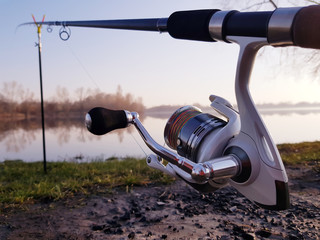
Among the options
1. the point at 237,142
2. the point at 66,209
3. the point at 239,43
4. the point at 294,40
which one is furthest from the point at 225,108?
the point at 66,209

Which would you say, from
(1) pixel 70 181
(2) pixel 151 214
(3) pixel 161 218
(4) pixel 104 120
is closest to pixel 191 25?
(4) pixel 104 120

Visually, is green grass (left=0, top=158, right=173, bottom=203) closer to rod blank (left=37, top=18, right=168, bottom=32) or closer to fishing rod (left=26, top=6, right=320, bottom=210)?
rod blank (left=37, top=18, right=168, bottom=32)

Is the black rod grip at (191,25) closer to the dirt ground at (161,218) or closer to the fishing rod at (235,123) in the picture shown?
the fishing rod at (235,123)

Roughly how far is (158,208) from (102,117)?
97.5 inches

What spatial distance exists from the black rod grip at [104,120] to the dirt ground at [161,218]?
5.90ft

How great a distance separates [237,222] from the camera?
3260 millimetres

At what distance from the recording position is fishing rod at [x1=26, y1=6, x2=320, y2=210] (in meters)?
0.90

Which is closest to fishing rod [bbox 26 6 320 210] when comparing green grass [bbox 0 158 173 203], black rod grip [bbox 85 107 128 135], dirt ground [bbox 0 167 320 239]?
black rod grip [bbox 85 107 128 135]

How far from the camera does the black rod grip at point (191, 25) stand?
4.00ft

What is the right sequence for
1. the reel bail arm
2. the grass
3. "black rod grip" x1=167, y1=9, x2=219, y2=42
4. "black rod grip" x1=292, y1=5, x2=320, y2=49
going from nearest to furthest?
"black rod grip" x1=292, y1=5, x2=320, y2=49 → the reel bail arm → "black rod grip" x1=167, y1=9, x2=219, y2=42 → the grass

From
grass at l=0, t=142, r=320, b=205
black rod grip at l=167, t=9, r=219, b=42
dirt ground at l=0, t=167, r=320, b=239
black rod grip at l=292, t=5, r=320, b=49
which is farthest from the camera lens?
grass at l=0, t=142, r=320, b=205

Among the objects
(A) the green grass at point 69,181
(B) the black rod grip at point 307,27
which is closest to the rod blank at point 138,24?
(B) the black rod grip at point 307,27

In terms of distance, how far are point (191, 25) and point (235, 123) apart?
1.43 feet

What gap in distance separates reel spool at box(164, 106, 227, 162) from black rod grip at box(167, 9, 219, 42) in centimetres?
32
